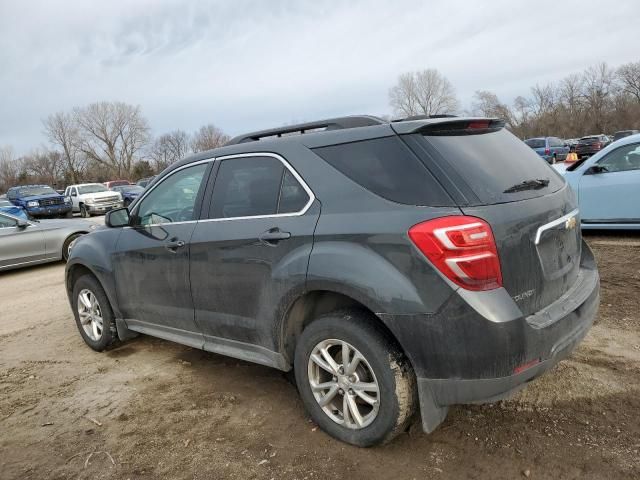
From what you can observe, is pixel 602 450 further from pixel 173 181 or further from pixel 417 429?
pixel 173 181

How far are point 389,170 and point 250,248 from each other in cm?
103

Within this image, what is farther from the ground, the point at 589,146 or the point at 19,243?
the point at 19,243

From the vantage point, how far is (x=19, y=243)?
402 inches

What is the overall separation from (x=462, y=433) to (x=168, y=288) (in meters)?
2.31

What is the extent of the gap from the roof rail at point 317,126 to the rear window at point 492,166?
46 centimetres

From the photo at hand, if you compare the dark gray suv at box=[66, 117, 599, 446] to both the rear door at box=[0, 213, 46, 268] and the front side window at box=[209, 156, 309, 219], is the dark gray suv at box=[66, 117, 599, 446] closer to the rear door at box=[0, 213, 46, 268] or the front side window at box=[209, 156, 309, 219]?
the front side window at box=[209, 156, 309, 219]

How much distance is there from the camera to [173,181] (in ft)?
13.4

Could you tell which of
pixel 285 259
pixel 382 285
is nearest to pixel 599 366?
pixel 382 285

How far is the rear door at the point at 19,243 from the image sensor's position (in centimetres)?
1007

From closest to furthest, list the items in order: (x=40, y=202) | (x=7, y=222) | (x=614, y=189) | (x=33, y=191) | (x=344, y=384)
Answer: (x=344, y=384) → (x=614, y=189) → (x=7, y=222) → (x=40, y=202) → (x=33, y=191)

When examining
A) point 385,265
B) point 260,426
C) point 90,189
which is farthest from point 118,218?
point 90,189

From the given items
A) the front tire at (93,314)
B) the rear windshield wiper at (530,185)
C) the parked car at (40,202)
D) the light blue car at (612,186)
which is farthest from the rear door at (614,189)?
the parked car at (40,202)

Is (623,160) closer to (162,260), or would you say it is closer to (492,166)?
(492,166)

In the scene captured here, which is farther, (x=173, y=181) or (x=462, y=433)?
(x=173, y=181)
